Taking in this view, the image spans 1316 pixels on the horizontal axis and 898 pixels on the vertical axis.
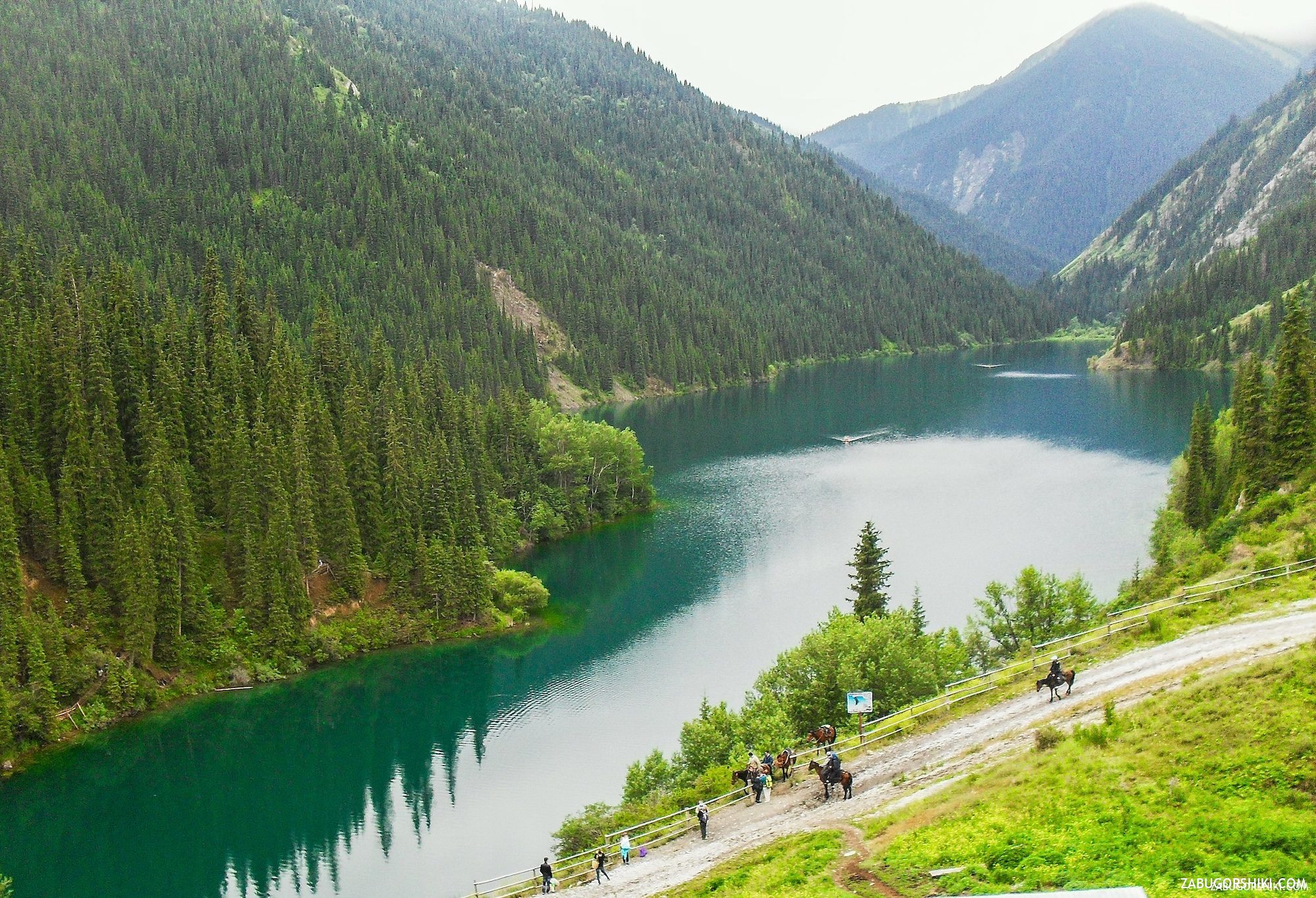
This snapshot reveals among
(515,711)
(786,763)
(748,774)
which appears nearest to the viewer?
(748,774)

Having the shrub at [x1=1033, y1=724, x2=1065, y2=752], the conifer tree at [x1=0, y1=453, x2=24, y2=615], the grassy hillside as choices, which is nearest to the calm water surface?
the conifer tree at [x1=0, y1=453, x2=24, y2=615]

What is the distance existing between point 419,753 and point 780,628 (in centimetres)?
3181

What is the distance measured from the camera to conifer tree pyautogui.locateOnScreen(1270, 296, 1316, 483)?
69.4m

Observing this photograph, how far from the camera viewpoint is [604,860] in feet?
126

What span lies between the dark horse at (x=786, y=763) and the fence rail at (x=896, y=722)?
72.3 inches

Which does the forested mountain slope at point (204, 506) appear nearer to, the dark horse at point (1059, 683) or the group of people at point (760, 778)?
the group of people at point (760, 778)

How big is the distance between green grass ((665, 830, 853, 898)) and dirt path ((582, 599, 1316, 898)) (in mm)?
991

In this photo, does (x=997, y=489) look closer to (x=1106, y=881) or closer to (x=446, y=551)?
(x=446, y=551)

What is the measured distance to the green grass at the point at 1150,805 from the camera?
23.8 metres

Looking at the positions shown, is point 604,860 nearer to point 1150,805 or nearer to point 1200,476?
point 1150,805

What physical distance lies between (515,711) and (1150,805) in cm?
5107

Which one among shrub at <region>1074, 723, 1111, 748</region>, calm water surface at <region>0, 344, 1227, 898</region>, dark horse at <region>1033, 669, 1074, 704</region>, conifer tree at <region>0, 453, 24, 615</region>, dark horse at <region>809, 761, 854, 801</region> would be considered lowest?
calm water surface at <region>0, 344, 1227, 898</region>

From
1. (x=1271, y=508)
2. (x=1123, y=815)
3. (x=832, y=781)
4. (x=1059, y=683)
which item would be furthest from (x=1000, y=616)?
(x=1123, y=815)

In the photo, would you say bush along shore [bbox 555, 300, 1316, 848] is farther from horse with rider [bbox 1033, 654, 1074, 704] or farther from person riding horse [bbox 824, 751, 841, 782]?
horse with rider [bbox 1033, 654, 1074, 704]
